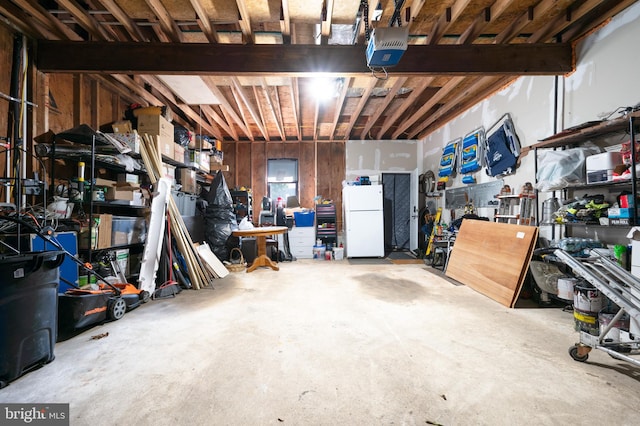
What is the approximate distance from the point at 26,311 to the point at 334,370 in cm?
188

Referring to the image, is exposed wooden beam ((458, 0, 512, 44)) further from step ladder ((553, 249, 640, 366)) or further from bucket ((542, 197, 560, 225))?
step ladder ((553, 249, 640, 366))

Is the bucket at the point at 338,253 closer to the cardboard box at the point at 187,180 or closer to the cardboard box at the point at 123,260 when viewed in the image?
the cardboard box at the point at 187,180

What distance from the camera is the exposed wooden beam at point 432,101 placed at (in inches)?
147

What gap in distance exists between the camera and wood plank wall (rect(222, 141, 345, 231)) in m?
6.73

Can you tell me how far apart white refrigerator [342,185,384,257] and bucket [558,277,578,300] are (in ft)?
11.3

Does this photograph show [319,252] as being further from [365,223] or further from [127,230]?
[127,230]

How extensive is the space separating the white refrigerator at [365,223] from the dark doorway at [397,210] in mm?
1063

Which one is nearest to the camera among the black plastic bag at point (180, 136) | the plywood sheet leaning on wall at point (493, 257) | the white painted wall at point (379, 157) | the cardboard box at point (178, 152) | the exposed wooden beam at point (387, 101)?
the plywood sheet leaning on wall at point (493, 257)

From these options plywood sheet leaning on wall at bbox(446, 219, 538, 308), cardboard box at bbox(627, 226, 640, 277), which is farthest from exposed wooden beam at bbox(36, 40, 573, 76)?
cardboard box at bbox(627, 226, 640, 277)

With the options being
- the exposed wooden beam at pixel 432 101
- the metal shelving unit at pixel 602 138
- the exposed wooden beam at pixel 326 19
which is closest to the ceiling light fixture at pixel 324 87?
the exposed wooden beam at pixel 326 19

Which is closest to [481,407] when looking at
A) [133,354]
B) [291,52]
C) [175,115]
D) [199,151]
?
[133,354]

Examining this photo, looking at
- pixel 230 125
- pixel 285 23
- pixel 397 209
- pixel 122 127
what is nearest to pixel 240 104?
pixel 230 125

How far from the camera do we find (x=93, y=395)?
4.54ft

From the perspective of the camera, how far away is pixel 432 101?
172 inches
